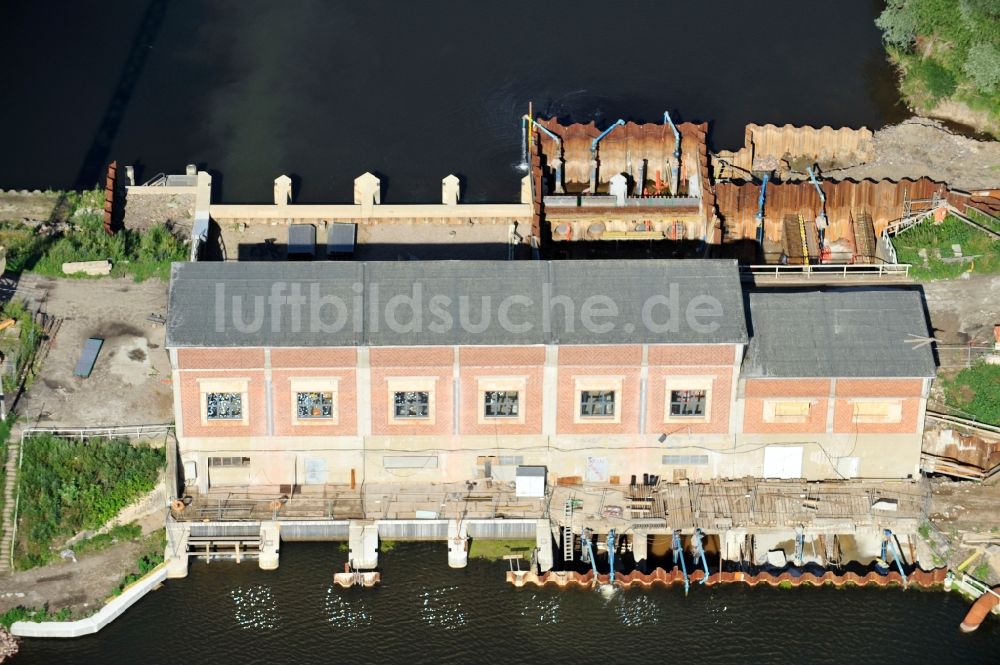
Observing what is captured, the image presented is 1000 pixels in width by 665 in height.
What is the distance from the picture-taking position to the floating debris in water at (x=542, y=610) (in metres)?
99.6

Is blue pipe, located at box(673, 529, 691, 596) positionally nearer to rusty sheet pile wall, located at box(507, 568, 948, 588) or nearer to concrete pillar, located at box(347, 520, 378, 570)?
rusty sheet pile wall, located at box(507, 568, 948, 588)

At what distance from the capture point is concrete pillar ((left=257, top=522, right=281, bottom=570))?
4026 inches

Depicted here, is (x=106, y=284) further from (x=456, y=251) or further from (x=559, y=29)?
(x=559, y=29)

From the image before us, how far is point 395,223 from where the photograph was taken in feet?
395

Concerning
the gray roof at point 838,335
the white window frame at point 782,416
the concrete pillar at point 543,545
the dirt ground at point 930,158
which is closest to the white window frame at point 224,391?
the concrete pillar at point 543,545

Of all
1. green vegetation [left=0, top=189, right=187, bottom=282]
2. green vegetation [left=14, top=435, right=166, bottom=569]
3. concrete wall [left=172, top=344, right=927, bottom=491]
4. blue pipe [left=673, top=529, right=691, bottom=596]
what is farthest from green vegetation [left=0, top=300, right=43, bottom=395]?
blue pipe [left=673, top=529, right=691, bottom=596]

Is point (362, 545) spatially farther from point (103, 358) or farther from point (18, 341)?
point (18, 341)

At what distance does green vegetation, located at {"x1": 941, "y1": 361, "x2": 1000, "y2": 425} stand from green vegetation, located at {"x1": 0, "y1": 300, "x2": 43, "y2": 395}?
172ft

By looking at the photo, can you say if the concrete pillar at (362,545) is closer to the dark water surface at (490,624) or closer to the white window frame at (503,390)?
the dark water surface at (490,624)

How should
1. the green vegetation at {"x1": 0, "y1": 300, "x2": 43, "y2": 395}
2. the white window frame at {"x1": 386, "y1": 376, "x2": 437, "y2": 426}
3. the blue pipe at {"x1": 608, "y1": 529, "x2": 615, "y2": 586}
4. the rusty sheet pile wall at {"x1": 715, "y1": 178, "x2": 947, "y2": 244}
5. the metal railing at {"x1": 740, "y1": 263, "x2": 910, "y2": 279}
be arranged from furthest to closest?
the rusty sheet pile wall at {"x1": 715, "y1": 178, "x2": 947, "y2": 244}
the metal railing at {"x1": 740, "y1": 263, "x2": 910, "y2": 279}
the green vegetation at {"x1": 0, "y1": 300, "x2": 43, "y2": 395}
the white window frame at {"x1": 386, "y1": 376, "x2": 437, "y2": 426}
the blue pipe at {"x1": 608, "y1": 529, "x2": 615, "y2": 586}

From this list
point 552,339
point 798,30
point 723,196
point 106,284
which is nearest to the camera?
point 552,339

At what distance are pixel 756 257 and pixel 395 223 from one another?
23196 mm

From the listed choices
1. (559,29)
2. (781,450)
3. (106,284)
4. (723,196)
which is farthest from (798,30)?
(106,284)

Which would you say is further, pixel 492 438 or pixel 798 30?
pixel 798 30
